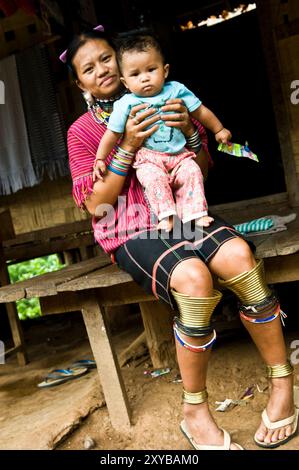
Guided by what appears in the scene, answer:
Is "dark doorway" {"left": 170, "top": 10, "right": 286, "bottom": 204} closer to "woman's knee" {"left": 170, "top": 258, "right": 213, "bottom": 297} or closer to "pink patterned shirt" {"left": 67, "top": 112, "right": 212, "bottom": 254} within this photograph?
"pink patterned shirt" {"left": 67, "top": 112, "right": 212, "bottom": 254}

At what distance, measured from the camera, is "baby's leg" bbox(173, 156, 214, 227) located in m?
2.32

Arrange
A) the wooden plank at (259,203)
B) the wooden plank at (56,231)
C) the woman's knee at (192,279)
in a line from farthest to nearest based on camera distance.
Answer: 1. the wooden plank at (56,231)
2. the wooden plank at (259,203)
3. the woman's knee at (192,279)

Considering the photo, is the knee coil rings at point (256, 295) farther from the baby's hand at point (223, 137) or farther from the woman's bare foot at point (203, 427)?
the baby's hand at point (223, 137)

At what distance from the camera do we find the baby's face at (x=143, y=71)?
2279mm

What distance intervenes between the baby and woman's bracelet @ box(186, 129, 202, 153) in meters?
0.08

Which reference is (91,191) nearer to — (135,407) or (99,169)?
(99,169)

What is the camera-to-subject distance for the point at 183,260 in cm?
217

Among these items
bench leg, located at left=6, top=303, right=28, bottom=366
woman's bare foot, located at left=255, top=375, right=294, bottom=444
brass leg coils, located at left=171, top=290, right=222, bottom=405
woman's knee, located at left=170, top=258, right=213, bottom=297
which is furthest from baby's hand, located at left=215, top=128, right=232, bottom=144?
bench leg, located at left=6, top=303, right=28, bottom=366

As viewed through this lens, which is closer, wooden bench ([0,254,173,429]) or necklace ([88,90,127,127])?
necklace ([88,90,127,127])

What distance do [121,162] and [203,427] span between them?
121cm

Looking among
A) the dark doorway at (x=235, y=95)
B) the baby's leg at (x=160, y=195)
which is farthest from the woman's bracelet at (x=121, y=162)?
the dark doorway at (x=235, y=95)

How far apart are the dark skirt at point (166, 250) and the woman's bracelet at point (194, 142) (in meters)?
0.41
